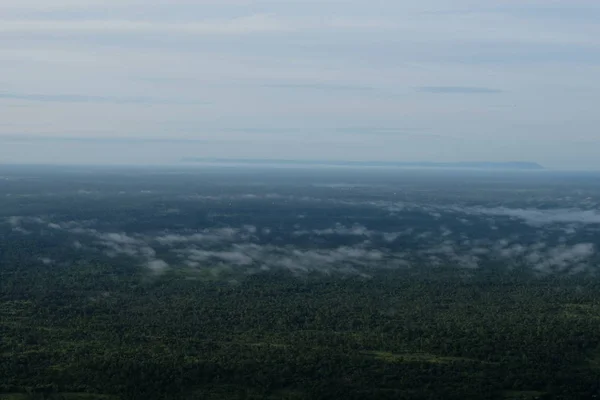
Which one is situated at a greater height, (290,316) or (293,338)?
(290,316)

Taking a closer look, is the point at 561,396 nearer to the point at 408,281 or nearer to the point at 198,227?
the point at 408,281

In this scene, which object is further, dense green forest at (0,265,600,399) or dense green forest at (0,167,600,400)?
dense green forest at (0,167,600,400)

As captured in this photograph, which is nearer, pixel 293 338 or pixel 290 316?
pixel 293 338

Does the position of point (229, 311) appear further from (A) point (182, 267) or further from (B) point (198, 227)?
(B) point (198, 227)

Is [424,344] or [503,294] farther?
[503,294]

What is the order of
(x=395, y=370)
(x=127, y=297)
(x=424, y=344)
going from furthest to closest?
1. (x=127, y=297)
2. (x=424, y=344)
3. (x=395, y=370)

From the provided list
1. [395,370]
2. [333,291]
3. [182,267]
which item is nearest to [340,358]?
[395,370]

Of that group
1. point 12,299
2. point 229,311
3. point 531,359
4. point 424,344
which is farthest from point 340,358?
point 12,299

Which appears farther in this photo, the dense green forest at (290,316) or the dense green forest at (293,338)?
the dense green forest at (290,316)

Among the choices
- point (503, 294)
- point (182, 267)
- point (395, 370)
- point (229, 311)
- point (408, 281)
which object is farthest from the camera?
point (182, 267)
